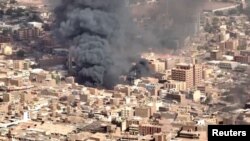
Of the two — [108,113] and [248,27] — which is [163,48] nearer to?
[248,27]

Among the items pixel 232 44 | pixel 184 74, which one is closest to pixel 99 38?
pixel 184 74

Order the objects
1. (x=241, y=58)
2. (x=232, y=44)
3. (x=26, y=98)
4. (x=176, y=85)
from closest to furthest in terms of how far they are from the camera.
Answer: (x=26, y=98), (x=176, y=85), (x=241, y=58), (x=232, y=44)

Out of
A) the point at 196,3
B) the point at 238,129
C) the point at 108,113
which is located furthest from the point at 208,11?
the point at 238,129

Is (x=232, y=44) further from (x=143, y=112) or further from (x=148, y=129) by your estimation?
(x=148, y=129)

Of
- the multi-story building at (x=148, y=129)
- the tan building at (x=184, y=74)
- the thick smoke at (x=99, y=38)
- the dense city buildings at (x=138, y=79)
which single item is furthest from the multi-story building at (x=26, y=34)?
the multi-story building at (x=148, y=129)

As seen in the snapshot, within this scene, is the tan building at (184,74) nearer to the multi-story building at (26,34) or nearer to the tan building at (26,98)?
the tan building at (26,98)

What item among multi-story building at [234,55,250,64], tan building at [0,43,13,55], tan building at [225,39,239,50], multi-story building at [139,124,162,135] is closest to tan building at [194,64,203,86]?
multi-story building at [234,55,250,64]
